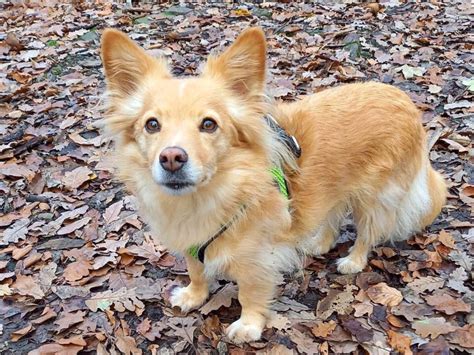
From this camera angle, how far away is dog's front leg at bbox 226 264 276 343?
285cm

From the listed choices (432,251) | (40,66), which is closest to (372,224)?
(432,251)

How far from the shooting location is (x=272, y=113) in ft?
9.30

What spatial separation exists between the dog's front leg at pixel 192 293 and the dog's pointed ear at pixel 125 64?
1.18 m

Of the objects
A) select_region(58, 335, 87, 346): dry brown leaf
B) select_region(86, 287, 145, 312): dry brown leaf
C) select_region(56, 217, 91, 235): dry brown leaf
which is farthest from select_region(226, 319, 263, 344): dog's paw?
select_region(56, 217, 91, 235): dry brown leaf

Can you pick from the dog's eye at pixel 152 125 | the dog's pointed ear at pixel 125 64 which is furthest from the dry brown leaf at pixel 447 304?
the dog's pointed ear at pixel 125 64

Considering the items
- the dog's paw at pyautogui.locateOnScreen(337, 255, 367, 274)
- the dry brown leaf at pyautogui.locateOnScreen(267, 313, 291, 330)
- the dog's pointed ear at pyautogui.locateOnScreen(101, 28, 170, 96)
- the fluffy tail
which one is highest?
the dog's pointed ear at pyautogui.locateOnScreen(101, 28, 170, 96)

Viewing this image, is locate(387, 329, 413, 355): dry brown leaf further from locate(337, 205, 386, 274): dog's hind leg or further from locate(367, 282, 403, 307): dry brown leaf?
locate(337, 205, 386, 274): dog's hind leg

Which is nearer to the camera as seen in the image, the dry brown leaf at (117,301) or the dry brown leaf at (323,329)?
the dry brown leaf at (323,329)

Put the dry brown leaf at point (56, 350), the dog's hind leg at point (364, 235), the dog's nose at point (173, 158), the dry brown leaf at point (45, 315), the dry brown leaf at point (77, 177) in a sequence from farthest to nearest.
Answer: the dry brown leaf at point (77, 177) → the dog's hind leg at point (364, 235) → the dry brown leaf at point (45, 315) → the dry brown leaf at point (56, 350) → the dog's nose at point (173, 158)

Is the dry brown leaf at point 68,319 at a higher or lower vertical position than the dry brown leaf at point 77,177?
lower

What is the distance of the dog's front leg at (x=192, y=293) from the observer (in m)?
3.15

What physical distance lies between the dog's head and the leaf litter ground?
3.71 ft

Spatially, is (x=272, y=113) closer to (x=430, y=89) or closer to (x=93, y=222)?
(x=93, y=222)

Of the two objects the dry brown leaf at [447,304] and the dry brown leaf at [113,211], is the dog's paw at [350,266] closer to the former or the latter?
the dry brown leaf at [447,304]
